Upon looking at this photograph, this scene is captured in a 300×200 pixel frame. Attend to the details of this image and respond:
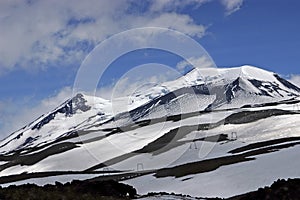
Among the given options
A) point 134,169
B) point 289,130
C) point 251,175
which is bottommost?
point 251,175

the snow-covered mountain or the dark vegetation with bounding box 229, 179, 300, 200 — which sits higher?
the snow-covered mountain

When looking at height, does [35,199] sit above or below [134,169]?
below

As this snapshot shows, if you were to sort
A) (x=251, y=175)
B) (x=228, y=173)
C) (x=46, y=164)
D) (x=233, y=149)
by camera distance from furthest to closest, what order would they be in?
(x=46, y=164), (x=233, y=149), (x=228, y=173), (x=251, y=175)

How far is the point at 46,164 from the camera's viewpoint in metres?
150

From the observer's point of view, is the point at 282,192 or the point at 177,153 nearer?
the point at 282,192

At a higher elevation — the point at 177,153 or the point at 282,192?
the point at 177,153

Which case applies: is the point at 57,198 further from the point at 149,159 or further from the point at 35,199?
the point at 149,159

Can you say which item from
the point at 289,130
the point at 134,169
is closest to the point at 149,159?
the point at 134,169

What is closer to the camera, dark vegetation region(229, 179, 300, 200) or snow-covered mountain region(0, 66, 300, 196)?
dark vegetation region(229, 179, 300, 200)

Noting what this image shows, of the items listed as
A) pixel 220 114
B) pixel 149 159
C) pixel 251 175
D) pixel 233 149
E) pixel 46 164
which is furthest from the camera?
pixel 220 114

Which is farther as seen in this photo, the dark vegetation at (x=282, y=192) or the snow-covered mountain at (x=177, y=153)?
the snow-covered mountain at (x=177, y=153)

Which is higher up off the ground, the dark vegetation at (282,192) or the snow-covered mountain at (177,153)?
the snow-covered mountain at (177,153)

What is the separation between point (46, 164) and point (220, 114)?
248 ft

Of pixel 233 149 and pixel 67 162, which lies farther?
pixel 67 162
